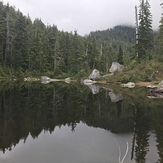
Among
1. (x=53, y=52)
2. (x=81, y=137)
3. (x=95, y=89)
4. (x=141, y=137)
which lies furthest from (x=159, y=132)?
(x=53, y=52)

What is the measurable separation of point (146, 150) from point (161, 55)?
40635 millimetres

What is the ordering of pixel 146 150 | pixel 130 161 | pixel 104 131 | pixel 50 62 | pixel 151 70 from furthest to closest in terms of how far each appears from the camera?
pixel 50 62
pixel 151 70
pixel 104 131
pixel 146 150
pixel 130 161

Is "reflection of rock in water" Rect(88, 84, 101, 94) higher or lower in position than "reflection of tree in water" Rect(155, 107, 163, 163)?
higher

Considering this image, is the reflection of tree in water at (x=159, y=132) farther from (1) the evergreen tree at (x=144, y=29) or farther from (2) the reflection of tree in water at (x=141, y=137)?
(1) the evergreen tree at (x=144, y=29)

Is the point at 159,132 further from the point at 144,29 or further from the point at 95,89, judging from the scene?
the point at 144,29

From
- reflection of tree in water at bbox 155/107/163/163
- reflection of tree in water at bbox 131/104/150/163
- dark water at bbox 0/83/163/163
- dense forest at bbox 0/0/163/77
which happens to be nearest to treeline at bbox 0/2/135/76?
dense forest at bbox 0/0/163/77

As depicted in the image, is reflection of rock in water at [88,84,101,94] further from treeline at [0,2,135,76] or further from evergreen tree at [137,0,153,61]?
treeline at [0,2,135,76]

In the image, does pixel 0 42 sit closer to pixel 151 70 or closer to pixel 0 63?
pixel 0 63

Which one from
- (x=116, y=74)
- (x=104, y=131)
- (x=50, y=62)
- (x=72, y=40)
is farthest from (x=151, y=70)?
(x=72, y=40)

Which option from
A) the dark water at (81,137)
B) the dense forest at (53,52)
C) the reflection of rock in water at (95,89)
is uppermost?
the dense forest at (53,52)

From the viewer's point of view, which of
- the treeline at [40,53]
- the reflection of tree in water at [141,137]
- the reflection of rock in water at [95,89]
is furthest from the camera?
the treeline at [40,53]

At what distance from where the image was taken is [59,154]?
7656 millimetres

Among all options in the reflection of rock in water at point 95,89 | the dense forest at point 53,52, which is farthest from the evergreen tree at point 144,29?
the reflection of rock in water at point 95,89

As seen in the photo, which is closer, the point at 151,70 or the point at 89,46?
the point at 151,70
